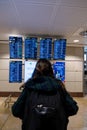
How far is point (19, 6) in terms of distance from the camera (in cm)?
325

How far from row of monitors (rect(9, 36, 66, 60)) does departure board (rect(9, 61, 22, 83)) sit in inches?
6.7

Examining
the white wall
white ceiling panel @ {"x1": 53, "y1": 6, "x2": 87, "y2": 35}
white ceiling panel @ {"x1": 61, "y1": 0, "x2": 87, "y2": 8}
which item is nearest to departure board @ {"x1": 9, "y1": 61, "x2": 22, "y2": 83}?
white ceiling panel @ {"x1": 53, "y1": 6, "x2": 87, "y2": 35}

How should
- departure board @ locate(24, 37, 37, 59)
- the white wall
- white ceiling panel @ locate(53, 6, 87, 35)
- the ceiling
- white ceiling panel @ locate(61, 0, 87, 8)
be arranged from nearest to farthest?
white ceiling panel @ locate(61, 0, 87, 8)
the ceiling
white ceiling panel @ locate(53, 6, 87, 35)
departure board @ locate(24, 37, 37, 59)
the white wall

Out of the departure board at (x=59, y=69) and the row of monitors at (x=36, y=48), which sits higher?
the row of monitors at (x=36, y=48)

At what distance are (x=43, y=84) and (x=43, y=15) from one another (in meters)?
2.15

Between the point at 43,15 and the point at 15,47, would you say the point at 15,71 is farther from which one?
the point at 43,15

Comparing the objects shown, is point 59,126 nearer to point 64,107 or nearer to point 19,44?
point 64,107

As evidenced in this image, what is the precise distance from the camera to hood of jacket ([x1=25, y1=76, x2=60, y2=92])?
1878 mm

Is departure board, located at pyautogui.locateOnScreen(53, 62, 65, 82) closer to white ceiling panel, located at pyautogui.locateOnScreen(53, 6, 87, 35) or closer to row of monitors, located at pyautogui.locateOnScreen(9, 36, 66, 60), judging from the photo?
row of monitors, located at pyautogui.locateOnScreen(9, 36, 66, 60)

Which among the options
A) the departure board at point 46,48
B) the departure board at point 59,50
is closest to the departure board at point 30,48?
the departure board at point 46,48

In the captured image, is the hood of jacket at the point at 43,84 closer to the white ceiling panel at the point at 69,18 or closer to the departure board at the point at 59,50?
the white ceiling panel at the point at 69,18

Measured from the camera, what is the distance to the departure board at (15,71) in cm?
539

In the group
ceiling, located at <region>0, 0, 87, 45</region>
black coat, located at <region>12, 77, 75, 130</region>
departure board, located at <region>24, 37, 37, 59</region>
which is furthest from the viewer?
departure board, located at <region>24, 37, 37, 59</region>

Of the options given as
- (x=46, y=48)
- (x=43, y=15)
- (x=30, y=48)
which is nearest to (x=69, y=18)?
(x=43, y=15)
